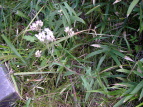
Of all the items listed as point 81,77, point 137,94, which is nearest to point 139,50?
point 137,94

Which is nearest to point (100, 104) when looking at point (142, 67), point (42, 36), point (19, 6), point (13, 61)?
point (142, 67)

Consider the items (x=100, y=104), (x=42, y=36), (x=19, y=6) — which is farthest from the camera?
(x=19, y=6)

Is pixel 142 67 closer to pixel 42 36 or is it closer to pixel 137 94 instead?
pixel 137 94

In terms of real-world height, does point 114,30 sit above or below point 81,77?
above

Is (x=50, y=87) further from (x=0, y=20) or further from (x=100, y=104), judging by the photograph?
(x=0, y=20)

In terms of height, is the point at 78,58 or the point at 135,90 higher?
the point at 78,58

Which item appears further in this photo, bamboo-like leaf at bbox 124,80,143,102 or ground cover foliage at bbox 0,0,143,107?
ground cover foliage at bbox 0,0,143,107

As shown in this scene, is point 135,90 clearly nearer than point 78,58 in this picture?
Yes

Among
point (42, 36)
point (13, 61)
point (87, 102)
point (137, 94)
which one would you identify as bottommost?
point (87, 102)

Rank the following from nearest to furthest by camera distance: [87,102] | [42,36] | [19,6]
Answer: [42,36], [87,102], [19,6]

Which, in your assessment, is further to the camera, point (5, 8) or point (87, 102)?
point (5, 8)

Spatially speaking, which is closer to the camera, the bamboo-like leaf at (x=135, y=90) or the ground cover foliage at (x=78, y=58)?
the bamboo-like leaf at (x=135, y=90)
